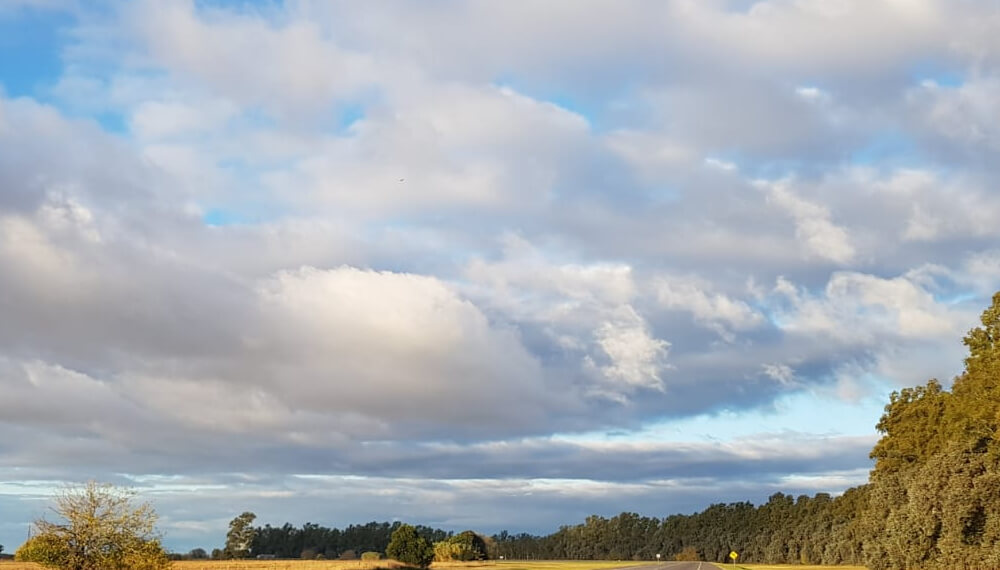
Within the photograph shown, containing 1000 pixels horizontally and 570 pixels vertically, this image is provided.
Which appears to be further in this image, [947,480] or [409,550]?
[409,550]

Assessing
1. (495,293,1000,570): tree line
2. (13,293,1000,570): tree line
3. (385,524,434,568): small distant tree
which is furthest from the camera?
(385,524,434,568): small distant tree

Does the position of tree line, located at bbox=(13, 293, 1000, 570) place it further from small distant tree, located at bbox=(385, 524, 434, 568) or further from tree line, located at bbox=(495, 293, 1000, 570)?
small distant tree, located at bbox=(385, 524, 434, 568)

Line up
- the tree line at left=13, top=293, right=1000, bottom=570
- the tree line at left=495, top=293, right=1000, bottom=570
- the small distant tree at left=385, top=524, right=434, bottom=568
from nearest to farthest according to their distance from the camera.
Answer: the tree line at left=13, top=293, right=1000, bottom=570 < the tree line at left=495, top=293, right=1000, bottom=570 < the small distant tree at left=385, top=524, right=434, bottom=568

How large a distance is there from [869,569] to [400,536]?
5842 cm

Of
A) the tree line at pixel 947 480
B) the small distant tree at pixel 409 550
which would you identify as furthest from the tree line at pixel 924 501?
the small distant tree at pixel 409 550

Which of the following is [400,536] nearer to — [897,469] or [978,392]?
[897,469]

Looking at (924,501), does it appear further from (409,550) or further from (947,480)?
(409,550)

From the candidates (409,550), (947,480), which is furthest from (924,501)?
(409,550)

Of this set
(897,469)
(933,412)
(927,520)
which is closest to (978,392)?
(927,520)

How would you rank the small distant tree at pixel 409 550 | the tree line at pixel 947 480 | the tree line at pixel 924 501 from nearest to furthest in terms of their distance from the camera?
the tree line at pixel 924 501
the tree line at pixel 947 480
the small distant tree at pixel 409 550

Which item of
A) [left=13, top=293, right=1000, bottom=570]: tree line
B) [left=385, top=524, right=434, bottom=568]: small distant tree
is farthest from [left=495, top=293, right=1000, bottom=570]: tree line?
[left=385, top=524, right=434, bottom=568]: small distant tree

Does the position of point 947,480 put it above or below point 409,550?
above

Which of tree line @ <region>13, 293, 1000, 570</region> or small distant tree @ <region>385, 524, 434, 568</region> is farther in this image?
small distant tree @ <region>385, 524, 434, 568</region>

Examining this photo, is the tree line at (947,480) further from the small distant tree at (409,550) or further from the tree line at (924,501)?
the small distant tree at (409,550)
